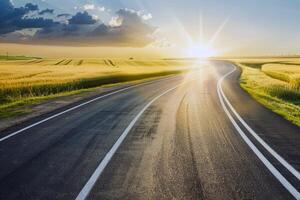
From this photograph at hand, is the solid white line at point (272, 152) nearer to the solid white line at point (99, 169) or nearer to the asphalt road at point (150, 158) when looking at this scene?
the asphalt road at point (150, 158)

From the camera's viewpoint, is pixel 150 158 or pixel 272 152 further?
pixel 272 152

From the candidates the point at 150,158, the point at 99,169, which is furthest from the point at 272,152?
the point at 99,169

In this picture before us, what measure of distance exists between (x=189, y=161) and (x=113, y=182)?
6.21ft

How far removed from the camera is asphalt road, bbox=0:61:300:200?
5305mm

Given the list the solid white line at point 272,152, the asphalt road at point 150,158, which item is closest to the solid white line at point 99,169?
the asphalt road at point 150,158

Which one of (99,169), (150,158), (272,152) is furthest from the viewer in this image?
(272,152)

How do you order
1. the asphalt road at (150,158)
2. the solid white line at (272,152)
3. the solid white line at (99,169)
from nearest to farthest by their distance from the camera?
the solid white line at (99,169), the asphalt road at (150,158), the solid white line at (272,152)

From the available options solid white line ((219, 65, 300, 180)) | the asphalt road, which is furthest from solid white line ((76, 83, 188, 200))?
solid white line ((219, 65, 300, 180))

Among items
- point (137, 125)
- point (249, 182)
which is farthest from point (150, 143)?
point (249, 182)

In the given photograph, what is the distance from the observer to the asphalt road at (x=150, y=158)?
5305mm

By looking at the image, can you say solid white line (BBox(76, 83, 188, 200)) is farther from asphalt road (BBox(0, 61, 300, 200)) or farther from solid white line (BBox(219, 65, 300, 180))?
solid white line (BBox(219, 65, 300, 180))

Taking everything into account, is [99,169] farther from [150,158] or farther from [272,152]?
[272,152]

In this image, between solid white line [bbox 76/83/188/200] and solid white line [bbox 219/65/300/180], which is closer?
solid white line [bbox 76/83/188/200]

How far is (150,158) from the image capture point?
7070 mm
